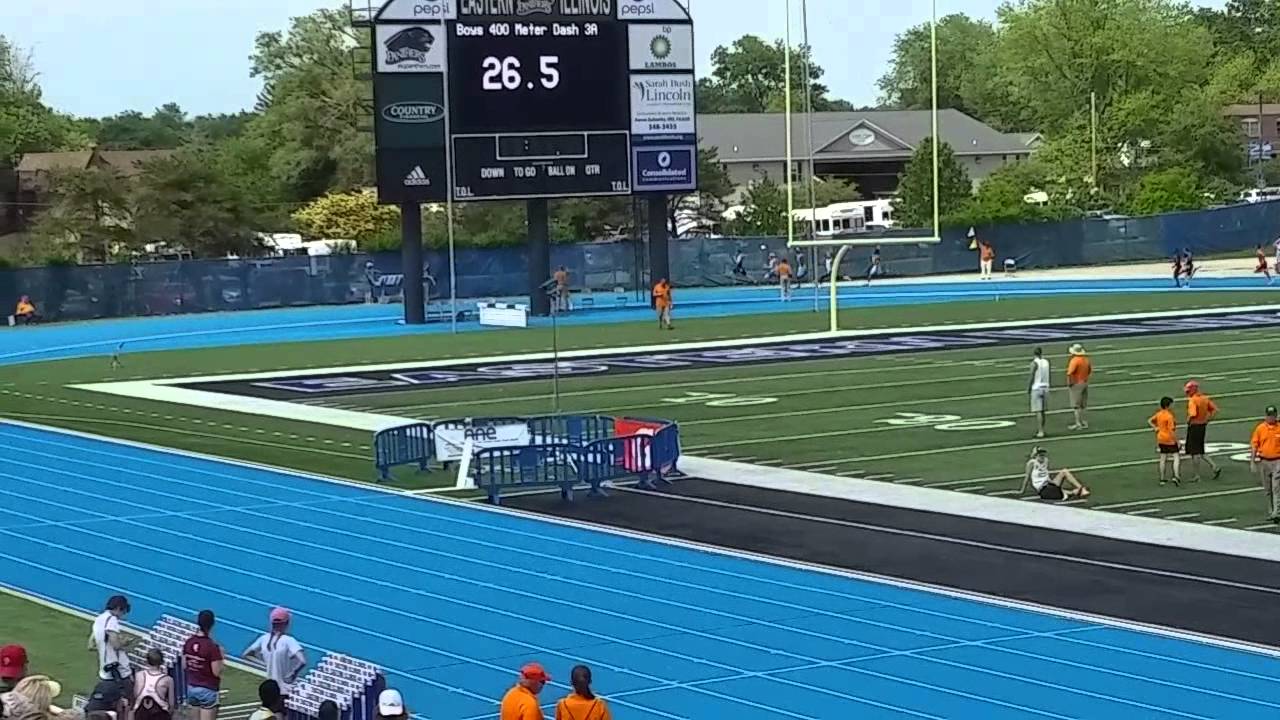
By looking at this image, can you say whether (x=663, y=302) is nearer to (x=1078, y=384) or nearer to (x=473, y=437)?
(x=1078, y=384)

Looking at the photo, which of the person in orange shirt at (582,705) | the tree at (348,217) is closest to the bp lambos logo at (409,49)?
the tree at (348,217)

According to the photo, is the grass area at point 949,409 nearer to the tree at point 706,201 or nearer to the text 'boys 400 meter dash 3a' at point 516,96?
the text 'boys 400 meter dash 3a' at point 516,96

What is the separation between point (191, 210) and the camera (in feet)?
259

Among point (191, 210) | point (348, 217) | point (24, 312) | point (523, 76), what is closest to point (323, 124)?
point (348, 217)

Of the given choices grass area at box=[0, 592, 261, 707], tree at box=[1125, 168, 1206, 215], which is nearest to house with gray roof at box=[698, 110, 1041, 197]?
tree at box=[1125, 168, 1206, 215]

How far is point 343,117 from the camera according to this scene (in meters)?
96.5

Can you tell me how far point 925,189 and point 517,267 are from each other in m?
27.0

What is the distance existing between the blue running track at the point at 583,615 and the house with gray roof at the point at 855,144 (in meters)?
87.1

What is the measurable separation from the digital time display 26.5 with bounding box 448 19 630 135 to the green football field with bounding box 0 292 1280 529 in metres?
6.00

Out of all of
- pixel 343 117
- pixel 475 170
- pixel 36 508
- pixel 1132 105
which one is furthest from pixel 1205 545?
pixel 1132 105

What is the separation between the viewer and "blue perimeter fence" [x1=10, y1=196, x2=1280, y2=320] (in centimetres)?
6431

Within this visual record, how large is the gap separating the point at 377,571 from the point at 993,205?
63.3 metres

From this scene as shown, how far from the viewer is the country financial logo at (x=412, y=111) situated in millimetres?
52375

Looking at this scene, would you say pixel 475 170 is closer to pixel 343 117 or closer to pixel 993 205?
pixel 993 205
